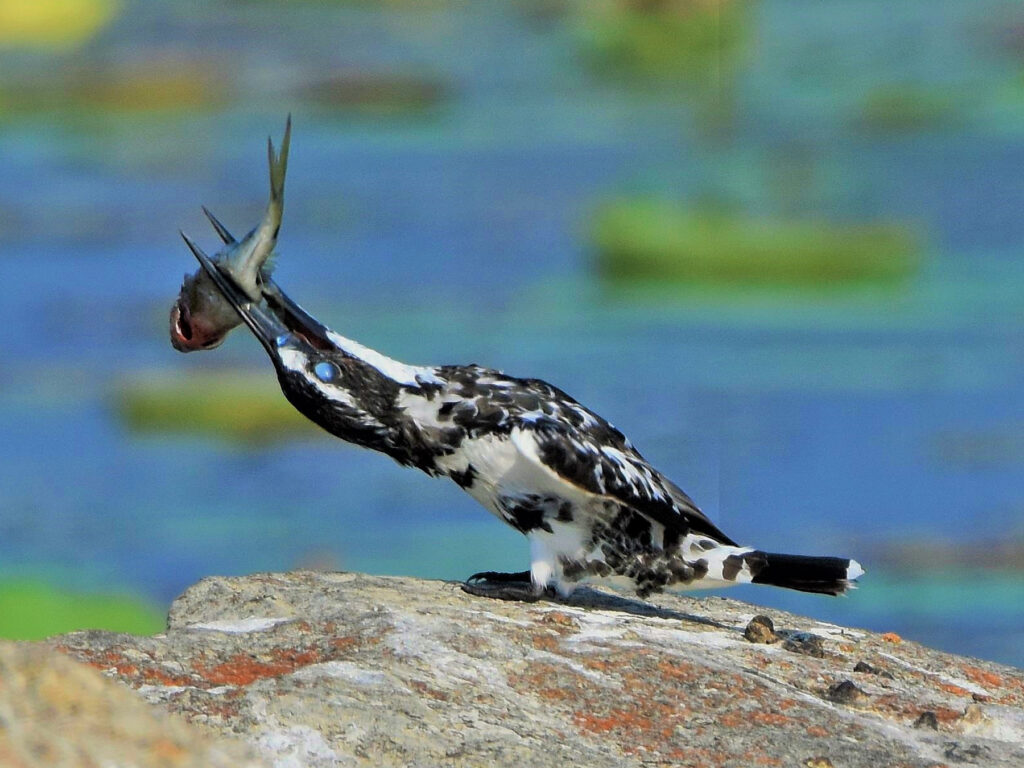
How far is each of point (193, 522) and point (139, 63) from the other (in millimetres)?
13442

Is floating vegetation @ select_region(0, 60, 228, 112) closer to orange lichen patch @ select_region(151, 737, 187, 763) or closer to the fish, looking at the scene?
the fish

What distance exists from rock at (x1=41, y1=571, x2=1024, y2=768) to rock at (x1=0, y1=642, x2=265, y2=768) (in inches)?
15.3

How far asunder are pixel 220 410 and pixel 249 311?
8717 millimetres

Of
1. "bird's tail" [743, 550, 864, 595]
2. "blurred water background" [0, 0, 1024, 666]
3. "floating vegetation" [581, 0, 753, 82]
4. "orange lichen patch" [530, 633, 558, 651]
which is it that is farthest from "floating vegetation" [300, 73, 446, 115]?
"orange lichen patch" [530, 633, 558, 651]

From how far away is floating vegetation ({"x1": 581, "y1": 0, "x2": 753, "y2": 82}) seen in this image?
83.8 ft

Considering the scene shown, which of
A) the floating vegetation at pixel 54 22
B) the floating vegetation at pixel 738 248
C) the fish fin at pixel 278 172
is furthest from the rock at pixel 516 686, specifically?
the floating vegetation at pixel 54 22

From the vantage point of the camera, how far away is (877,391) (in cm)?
1466

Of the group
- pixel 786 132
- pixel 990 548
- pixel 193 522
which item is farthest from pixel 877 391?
pixel 786 132

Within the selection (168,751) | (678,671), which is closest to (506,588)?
(678,671)

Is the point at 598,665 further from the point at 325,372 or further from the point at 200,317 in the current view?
the point at 200,317

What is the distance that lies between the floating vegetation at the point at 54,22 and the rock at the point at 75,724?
22.5m

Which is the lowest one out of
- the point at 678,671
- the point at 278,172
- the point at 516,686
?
the point at 516,686

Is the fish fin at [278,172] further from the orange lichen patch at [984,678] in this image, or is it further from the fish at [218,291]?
the orange lichen patch at [984,678]

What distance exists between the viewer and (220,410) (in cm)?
1325
